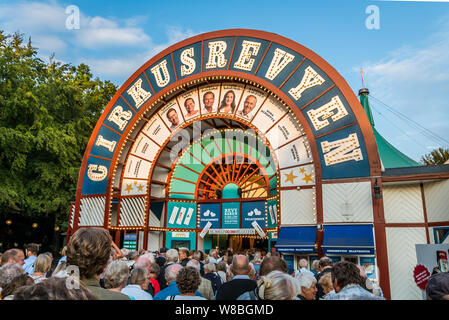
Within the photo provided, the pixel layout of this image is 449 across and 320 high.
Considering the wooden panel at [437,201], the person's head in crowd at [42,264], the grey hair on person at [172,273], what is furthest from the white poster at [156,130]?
the grey hair on person at [172,273]

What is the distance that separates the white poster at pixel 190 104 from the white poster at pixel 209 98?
313mm

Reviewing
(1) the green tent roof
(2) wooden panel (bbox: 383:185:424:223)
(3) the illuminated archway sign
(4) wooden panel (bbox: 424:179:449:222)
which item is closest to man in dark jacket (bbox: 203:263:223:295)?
(3) the illuminated archway sign

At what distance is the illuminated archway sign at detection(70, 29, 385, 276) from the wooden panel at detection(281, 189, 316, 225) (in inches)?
2.3

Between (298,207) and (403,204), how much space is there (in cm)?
398

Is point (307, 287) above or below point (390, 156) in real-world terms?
below

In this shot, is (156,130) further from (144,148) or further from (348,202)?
(348,202)

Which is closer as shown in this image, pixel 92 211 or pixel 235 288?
pixel 235 288

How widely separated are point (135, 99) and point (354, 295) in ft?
56.5

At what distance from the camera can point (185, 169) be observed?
19.5m

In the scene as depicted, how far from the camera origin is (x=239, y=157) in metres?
18.4

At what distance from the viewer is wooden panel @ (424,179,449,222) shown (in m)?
12.2

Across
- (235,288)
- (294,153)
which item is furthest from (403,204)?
(235,288)

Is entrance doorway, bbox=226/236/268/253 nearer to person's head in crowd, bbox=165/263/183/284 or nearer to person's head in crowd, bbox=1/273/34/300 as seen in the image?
person's head in crowd, bbox=165/263/183/284
